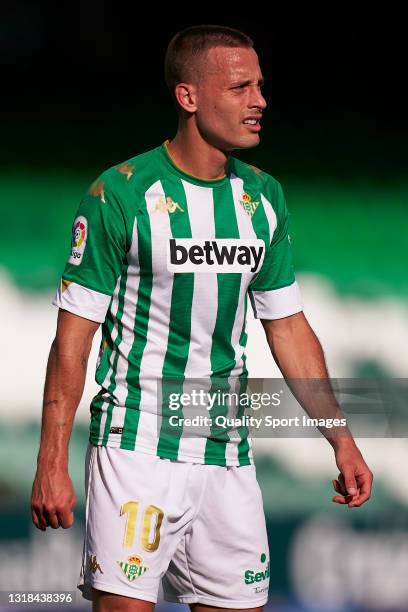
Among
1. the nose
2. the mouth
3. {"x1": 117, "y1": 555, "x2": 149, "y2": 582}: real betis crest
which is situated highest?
the nose

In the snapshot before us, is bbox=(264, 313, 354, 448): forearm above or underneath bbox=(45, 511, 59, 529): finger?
above

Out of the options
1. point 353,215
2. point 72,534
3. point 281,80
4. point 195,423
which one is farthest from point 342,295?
point 195,423

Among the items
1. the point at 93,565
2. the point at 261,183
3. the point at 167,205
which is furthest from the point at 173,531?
the point at 261,183

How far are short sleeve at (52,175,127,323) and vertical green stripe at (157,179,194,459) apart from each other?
0.15 metres

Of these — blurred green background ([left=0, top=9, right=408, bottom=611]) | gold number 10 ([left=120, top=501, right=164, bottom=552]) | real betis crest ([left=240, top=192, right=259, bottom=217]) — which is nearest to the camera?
gold number 10 ([left=120, top=501, right=164, bottom=552])

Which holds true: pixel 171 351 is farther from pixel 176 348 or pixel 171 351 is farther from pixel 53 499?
pixel 53 499

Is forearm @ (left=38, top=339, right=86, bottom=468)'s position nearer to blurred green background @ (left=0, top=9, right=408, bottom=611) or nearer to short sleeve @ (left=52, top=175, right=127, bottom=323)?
short sleeve @ (left=52, top=175, right=127, bottom=323)

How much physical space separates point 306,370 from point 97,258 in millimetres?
655

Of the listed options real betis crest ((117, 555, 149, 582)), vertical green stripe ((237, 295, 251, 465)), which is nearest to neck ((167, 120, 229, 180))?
vertical green stripe ((237, 295, 251, 465))

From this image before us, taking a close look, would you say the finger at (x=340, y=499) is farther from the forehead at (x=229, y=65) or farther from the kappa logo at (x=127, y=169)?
the forehead at (x=229, y=65)

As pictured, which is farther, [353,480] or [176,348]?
[353,480]

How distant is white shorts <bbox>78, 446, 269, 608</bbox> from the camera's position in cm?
321

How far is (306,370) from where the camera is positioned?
349 cm

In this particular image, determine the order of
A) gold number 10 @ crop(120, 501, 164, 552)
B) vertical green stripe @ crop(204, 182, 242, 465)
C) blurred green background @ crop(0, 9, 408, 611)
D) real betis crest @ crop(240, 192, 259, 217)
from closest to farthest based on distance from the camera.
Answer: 1. gold number 10 @ crop(120, 501, 164, 552)
2. vertical green stripe @ crop(204, 182, 242, 465)
3. real betis crest @ crop(240, 192, 259, 217)
4. blurred green background @ crop(0, 9, 408, 611)
